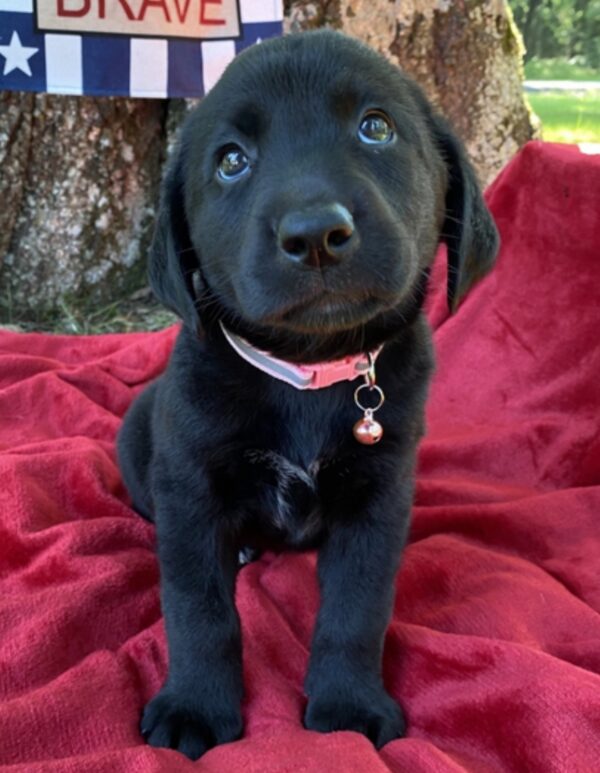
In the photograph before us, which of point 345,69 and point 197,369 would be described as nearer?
point 345,69

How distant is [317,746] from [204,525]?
0.47m

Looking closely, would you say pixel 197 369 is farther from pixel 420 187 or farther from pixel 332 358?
pixel 420 187

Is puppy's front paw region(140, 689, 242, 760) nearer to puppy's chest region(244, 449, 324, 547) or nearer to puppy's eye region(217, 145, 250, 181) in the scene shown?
puppy's chest region(244, 449, 324, 547)

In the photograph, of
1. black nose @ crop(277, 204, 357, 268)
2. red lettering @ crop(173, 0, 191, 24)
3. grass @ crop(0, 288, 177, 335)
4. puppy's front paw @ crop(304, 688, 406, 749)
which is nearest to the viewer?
black nose @ crop(277, 204, 357, 268)

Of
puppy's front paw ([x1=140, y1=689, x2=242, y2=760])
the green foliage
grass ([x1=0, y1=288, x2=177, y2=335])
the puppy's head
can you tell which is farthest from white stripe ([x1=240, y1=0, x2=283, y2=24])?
the green foliage

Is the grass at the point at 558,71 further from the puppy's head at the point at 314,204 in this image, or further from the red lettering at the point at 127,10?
the puppy's head at the point at 314,204

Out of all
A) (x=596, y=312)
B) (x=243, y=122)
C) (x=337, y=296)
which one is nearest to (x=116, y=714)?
(x=337, y=296)

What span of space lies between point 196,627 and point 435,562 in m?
0.73

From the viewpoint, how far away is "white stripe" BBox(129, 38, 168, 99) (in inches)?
134

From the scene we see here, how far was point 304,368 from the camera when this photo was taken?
1.90 metres

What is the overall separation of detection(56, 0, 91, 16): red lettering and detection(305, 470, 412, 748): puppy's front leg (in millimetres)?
2184

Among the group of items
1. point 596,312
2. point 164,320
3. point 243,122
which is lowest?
point 164,320

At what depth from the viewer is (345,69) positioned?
1.75 m

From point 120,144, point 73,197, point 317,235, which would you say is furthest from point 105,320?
point 317,235
